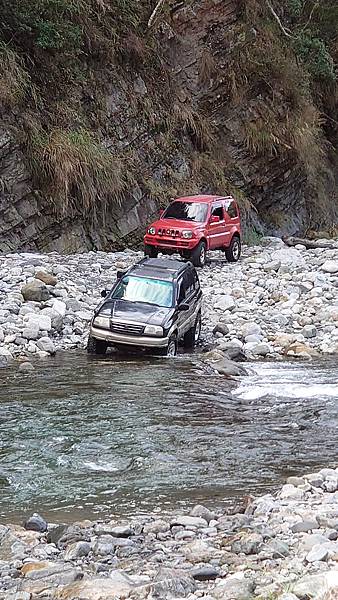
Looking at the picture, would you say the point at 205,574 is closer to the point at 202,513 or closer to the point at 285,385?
the point at 202,513

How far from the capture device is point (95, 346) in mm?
14023

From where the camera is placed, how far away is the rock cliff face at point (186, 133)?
22.9 m

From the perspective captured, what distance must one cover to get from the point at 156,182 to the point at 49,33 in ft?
20.6

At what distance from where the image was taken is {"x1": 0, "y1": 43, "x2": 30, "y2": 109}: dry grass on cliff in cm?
2225

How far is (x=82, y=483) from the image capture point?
7.57 m

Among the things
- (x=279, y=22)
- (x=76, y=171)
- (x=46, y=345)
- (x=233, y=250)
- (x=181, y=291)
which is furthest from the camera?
(x=279, y=22)

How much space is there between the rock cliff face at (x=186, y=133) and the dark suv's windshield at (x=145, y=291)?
803 centimetres

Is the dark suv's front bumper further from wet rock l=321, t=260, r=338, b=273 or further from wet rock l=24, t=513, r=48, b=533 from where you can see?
wet rock l=321, t=260, r=338, b=273

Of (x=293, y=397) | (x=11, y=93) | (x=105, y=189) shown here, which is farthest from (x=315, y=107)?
(x=293, y=397)

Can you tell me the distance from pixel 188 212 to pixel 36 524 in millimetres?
17320

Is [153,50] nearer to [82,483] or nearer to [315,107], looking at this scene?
[315,107]

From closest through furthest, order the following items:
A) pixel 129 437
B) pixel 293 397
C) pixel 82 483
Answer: pixel 82 483
pixel 129 437
pixel 293 397

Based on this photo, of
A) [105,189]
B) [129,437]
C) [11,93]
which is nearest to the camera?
[129,437]

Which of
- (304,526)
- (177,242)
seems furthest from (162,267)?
(304,526)
